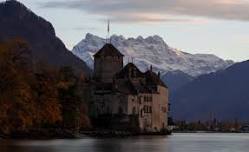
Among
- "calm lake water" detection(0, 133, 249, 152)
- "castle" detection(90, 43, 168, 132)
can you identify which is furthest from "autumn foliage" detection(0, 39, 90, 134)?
"castle" detection(90, 43, 168, 132)

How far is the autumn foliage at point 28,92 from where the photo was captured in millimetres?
96312

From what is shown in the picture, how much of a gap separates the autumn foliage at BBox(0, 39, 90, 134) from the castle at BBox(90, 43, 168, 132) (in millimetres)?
39994

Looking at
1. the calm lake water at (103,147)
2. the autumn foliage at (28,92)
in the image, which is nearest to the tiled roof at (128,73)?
the autumn foliage at (28,92)

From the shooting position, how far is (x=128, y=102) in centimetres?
18250

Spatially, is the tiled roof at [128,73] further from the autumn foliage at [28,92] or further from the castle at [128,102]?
the autumn foliage at [28,92]

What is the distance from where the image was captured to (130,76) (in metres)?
194

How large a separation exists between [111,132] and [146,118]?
23339 mm

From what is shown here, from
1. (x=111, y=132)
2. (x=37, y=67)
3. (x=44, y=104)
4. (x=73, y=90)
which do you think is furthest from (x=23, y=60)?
(x=111, y=132)

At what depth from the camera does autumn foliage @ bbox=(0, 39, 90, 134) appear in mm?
96312

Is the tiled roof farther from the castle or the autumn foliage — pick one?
the autumn foliage

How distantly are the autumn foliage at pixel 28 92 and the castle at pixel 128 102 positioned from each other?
39994 mm

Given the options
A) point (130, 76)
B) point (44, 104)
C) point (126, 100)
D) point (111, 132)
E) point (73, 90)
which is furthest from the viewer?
point (130, 76)

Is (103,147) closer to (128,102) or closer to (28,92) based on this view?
(28,92)

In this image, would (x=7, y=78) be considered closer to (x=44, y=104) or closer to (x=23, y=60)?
(x=23, y=60)
